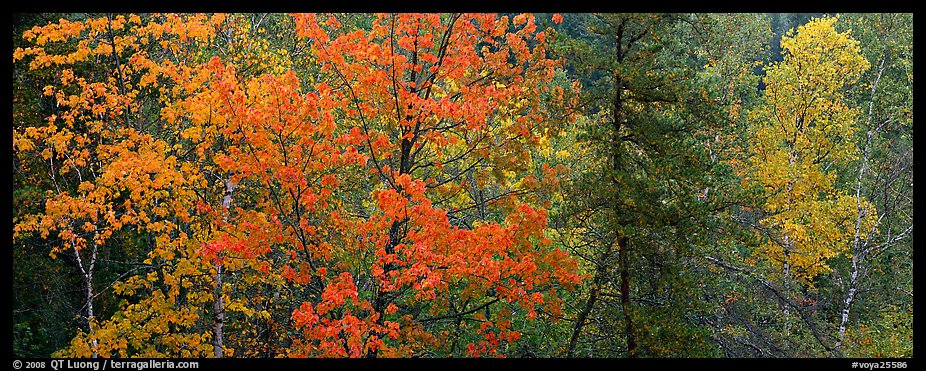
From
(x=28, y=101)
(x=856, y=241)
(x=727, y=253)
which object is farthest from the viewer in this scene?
(x=856, y=241)

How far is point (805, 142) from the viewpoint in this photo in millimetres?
20000

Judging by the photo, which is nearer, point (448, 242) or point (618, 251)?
point (448, 242)

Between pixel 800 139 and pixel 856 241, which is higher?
pixel 800 139

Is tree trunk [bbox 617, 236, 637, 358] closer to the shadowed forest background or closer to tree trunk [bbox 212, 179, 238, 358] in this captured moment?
the shadowed forest background

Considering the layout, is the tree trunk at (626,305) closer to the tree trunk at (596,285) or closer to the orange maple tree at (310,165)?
the tree trunk at (596,285)

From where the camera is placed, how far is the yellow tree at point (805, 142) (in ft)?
61.5

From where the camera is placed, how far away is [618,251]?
12.0 meters

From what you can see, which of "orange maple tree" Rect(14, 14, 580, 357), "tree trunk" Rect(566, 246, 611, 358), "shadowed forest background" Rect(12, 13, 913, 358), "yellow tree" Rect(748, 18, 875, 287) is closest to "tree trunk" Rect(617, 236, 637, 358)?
"shadowed forest background" Rect(12, 13, 913, 358)

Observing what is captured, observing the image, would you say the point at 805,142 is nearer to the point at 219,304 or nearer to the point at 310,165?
the point at 310,165
